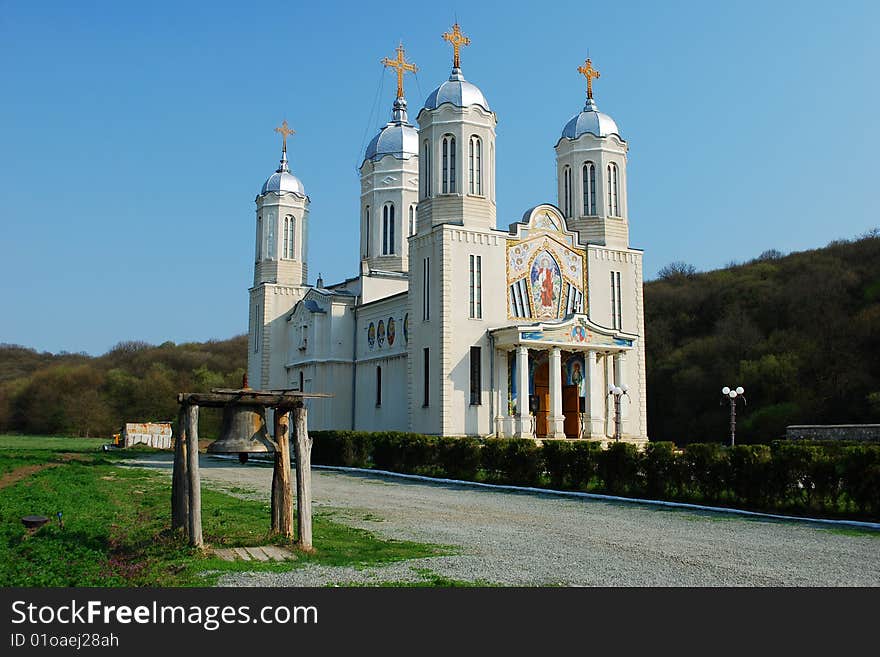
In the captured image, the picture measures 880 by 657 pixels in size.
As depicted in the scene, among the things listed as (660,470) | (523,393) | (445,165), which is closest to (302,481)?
(660,470)

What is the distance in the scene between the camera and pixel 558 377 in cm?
2839

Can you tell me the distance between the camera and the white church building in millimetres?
28469

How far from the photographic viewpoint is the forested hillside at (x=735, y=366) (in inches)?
1607

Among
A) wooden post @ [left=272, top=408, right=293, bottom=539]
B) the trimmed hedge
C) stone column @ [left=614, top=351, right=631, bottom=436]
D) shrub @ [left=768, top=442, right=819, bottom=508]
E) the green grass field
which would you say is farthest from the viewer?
stone column @ [left=614, top=351, right=631, bottom=436]

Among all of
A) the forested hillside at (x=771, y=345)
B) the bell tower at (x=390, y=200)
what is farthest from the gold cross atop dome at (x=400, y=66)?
the forested hillside at (x=771, y=345)

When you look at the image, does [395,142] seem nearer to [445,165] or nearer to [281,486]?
[445,165]

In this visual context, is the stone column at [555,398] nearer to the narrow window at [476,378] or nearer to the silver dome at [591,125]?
the narrow window at [476,378]

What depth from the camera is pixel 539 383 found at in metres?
30.5

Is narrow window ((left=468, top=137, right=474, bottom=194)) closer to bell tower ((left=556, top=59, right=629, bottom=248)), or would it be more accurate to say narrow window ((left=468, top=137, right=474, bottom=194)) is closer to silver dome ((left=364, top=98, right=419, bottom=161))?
bell tower ((left=556, top=59, right=629, bottom=248))

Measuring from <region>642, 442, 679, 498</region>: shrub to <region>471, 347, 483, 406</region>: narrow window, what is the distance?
40.4 ft

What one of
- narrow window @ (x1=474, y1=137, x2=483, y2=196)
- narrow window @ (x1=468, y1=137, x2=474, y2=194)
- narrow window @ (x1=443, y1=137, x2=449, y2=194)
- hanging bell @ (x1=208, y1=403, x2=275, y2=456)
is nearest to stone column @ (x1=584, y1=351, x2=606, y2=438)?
narrow window @ (x1=474, y1=137, x2=483, y2=196)

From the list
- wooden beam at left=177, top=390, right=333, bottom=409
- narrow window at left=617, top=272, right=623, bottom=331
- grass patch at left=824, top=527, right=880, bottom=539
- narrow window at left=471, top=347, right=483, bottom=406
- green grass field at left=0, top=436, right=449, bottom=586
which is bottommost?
grass patch at left=824, top=527, right=880, bottom=539

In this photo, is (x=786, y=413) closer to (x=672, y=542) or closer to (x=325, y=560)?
(x=672, y=542)

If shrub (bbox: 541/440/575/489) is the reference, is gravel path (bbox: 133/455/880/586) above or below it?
below
